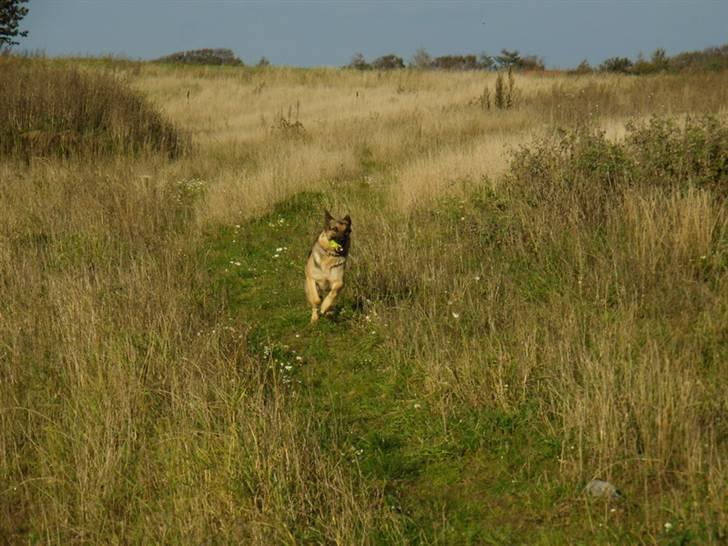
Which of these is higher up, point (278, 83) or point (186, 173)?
point (278, 83)

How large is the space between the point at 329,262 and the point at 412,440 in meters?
2.24

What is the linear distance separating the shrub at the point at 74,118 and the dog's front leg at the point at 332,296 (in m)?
8.57

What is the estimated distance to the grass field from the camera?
11.0 feet

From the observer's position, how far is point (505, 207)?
7.90 metres

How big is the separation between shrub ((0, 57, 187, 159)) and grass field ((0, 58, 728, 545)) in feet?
11.1

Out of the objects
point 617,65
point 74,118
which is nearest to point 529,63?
point 617,65

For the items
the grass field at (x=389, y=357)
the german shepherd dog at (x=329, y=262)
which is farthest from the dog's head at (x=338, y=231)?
the grass field at (x=389, y=357)

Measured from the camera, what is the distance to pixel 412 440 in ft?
13.6

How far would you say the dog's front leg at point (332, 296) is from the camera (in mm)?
6082

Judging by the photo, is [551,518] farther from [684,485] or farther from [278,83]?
[278,83]

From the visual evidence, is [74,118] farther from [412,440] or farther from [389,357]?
[412,440]

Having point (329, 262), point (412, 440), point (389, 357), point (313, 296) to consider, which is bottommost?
point (412, 440)

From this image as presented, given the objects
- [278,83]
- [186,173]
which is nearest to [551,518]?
[186,173]

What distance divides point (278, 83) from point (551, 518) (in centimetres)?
3037
